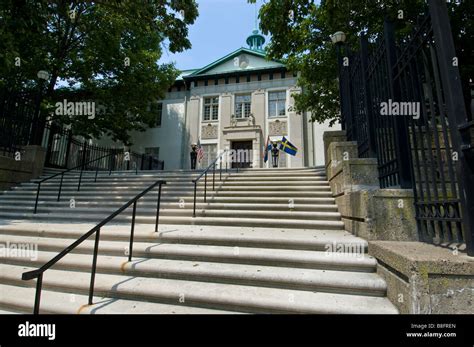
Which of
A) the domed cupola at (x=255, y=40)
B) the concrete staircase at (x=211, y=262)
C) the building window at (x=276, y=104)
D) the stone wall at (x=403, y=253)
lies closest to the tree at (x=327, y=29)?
the stone wall at (x=403, y=253)

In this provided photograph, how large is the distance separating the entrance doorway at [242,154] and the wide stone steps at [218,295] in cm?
1544

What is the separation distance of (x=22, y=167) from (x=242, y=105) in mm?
14590

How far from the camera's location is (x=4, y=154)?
29.8 ft

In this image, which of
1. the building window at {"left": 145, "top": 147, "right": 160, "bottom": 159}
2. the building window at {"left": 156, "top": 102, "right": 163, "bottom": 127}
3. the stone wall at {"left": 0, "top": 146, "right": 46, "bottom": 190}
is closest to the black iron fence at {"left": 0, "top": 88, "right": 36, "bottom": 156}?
the stone wall at {"left": 0, "top": 146, "right": 46, "bottom": 190}

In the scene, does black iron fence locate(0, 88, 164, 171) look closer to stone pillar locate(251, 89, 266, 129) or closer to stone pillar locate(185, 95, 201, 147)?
stone pillar locate(185, 95, 201, 147)

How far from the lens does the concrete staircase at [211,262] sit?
2.78 m

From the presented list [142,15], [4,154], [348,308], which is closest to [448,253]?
[348,308]

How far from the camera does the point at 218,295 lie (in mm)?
2799

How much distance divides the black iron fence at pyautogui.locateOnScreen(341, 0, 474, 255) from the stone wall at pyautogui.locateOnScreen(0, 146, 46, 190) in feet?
36.5

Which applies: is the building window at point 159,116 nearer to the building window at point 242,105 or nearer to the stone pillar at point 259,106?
the building window at point 242,105

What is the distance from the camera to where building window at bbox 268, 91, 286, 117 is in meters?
19.0

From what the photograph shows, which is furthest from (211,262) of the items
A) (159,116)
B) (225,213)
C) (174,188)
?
(159,116)

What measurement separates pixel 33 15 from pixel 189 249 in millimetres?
6670
